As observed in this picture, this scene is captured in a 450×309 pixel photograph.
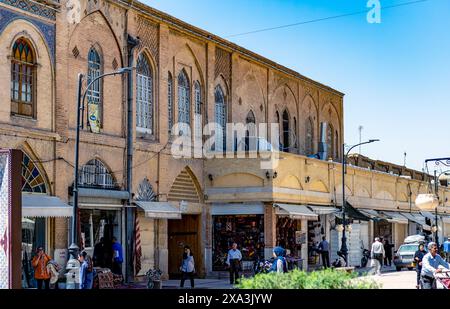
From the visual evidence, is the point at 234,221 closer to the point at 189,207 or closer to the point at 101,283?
the point at 189,207

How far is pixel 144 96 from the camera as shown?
29.2 metres

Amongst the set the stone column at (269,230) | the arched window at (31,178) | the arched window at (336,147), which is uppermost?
the arched window at (336,147)

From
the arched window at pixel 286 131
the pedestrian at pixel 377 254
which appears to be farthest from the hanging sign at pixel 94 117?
the arched window at pixel 286 131

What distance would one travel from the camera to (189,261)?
26062 millimetres

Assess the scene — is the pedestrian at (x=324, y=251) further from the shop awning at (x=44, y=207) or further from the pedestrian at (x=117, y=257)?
the shop awning at (x=44, y=207)

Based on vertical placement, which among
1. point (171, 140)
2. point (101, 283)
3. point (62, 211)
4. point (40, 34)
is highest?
point (40, 34)

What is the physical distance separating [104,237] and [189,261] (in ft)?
10.1

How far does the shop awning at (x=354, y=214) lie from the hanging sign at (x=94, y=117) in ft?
52.9

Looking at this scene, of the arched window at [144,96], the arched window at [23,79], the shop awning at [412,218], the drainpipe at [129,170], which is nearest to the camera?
the arched window at [23,79]

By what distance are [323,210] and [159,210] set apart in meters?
11.0

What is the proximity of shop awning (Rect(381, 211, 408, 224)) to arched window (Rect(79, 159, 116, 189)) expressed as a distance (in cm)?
2212

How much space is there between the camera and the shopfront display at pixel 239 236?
105 ft

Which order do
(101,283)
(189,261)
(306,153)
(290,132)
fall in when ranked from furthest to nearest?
(306,153), (290,132), (189,261), (101,283)
